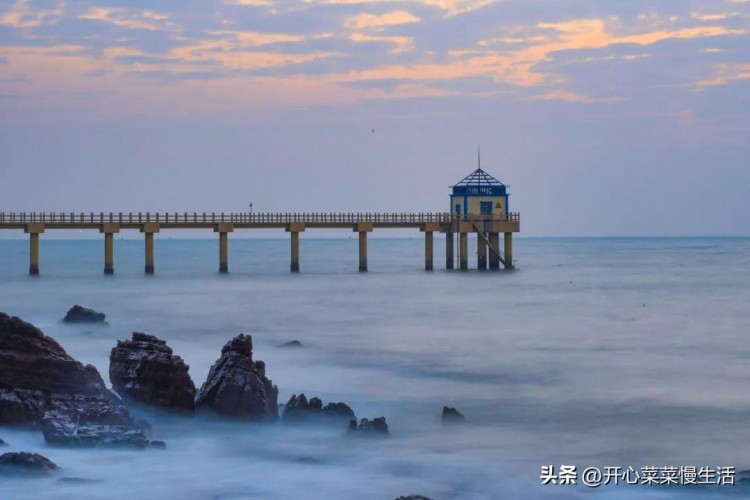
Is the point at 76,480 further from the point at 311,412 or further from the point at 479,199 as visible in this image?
the point at 479,199

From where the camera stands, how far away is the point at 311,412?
20094mm

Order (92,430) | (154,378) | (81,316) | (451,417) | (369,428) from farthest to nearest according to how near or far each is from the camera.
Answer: (81,316), (451,417), (154,378), (369,428), (92,430)

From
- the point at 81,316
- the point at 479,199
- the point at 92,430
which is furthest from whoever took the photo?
the point at 479,199

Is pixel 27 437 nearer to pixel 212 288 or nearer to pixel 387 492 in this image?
pixel 387 492

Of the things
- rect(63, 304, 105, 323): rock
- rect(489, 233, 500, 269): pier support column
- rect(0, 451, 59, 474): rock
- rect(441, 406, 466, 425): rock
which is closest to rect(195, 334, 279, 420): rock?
rect(441, 406, 466, 425): rock

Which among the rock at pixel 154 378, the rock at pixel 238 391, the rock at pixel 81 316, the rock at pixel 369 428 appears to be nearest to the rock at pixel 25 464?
the rock at pixel 154 378

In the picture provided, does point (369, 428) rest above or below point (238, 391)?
below

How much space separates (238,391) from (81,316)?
19086 millimetres

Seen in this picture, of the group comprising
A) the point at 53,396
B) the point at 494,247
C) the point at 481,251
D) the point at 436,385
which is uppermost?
the point at 494,247

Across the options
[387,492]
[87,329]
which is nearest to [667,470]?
[387,492]

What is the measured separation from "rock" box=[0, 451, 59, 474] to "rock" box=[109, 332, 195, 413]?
336 centimetres

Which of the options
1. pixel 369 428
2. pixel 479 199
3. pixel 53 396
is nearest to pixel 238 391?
pixel 369 428

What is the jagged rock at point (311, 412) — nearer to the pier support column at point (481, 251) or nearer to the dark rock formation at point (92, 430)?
the dark rock formation at point (92, 430)

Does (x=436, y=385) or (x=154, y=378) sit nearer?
(x=154, y=378)
